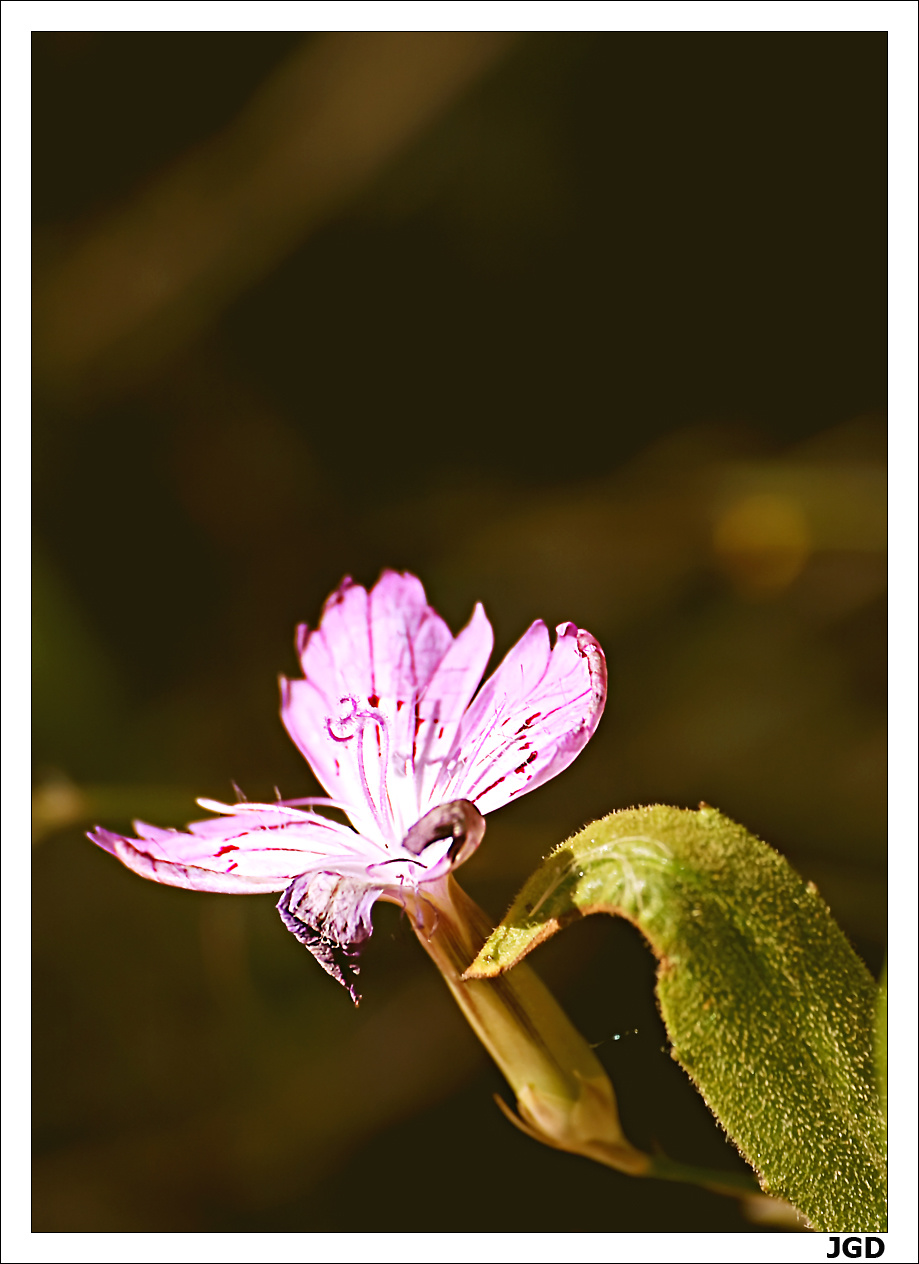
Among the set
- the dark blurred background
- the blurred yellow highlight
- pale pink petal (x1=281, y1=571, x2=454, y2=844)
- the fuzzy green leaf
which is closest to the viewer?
the fuzzy green leaf

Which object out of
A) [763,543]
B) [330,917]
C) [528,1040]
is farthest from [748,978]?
[763,543]

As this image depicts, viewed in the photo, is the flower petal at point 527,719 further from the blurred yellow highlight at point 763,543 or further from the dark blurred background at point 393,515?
the blurred yellow highlight at point 763,543

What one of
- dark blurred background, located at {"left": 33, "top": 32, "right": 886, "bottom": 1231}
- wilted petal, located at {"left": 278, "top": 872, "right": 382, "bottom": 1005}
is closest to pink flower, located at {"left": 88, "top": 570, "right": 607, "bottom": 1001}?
wilted petal, located at {"left": 278, "top": 872, "right": 382, "bottom": 1005}

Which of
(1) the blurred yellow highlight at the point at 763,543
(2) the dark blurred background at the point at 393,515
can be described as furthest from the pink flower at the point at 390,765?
(1) the blurred yellow highlight at the point at 763,543

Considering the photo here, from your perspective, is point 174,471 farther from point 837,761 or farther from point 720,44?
point 837,761

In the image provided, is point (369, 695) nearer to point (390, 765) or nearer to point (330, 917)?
point (390, 765)

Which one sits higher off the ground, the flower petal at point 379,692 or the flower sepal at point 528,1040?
the flower petal at point 379,692

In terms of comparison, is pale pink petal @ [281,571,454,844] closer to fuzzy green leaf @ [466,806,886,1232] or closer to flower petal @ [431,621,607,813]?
flower petal @ [431,621,607,813]

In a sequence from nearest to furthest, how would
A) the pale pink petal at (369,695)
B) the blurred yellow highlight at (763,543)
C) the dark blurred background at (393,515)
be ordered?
the pale pink petal at (369,695), the dark blurred background at (393,515), the blurred yellow highlight at (763,543)
